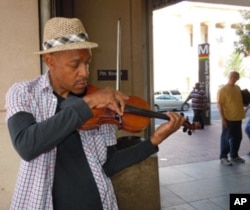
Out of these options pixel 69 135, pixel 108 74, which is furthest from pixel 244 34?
pixel 69 135

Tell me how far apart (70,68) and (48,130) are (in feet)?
1.12

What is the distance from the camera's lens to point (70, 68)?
140 centimetres

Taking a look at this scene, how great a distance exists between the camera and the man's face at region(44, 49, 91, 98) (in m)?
1.40

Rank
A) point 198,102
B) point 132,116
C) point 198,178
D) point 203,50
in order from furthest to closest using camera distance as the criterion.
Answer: point 203,50 < point 198,102 < point 198,178 < point 132,116

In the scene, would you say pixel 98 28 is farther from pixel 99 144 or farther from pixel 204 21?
pixel 204 21

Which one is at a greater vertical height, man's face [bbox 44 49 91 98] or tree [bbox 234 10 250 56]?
tree [bbox 234 10 250 56]

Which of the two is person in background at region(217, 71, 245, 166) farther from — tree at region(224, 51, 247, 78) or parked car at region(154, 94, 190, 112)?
tree at region(224, 51, 247, 78)

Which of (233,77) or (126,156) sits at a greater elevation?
(233,77)

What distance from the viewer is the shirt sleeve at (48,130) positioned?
45.6 inches

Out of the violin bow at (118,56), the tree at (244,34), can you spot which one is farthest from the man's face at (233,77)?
the tree at (244,34)

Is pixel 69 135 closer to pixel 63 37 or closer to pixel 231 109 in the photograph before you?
pixel 63 37

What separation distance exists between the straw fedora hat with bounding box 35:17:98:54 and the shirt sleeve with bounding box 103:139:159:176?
57cm

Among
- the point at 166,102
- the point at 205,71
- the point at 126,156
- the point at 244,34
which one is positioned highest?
the point at 244,34

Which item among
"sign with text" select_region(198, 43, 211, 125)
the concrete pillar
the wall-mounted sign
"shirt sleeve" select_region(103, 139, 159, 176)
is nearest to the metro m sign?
"sign with text" select_region(198, 43, 211, 125)
